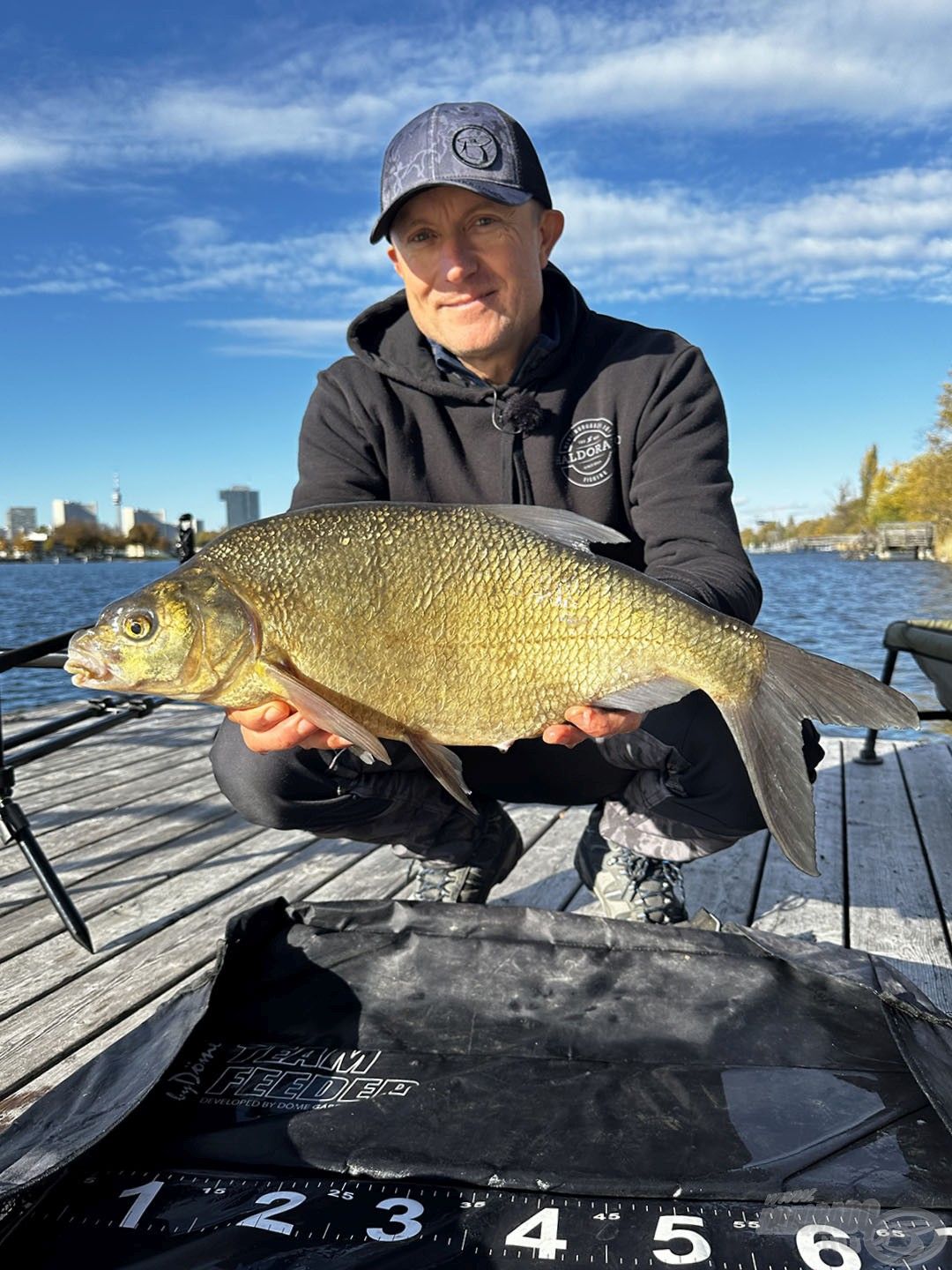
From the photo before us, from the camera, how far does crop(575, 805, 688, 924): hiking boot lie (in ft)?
8.67

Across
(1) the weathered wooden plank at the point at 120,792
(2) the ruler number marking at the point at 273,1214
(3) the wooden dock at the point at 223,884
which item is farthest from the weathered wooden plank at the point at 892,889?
(1) the weathered wooden plank at the point at 120,792

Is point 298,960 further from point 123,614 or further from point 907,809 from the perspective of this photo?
point 907,809

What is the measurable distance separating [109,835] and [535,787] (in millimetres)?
1945

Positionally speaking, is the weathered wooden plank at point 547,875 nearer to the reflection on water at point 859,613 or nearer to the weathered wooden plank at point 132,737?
the weathered wooden plank at point 132,737

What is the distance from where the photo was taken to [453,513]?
2.09 meters

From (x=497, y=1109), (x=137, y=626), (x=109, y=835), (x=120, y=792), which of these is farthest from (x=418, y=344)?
(x=120, y=792)

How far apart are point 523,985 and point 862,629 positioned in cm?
2396

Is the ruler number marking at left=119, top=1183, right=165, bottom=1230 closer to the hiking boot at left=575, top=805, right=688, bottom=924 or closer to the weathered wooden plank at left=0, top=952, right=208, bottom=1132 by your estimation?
the weathered wooden plank at left=0, top=952, right=208, bottom=1132

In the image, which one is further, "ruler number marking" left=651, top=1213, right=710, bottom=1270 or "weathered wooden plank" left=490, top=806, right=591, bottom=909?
"weathered wooden plank" left=490, top=806, right=591, bottom=909

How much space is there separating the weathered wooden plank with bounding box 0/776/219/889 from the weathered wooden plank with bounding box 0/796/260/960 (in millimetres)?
76

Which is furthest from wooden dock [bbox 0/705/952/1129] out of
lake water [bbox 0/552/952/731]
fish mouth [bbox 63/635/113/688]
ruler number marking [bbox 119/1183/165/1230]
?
lake water [bbox 0/552/952/731]

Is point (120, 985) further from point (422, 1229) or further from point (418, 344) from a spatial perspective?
point (418, 344)

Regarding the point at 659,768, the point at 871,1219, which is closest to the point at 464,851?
the point at 659,768

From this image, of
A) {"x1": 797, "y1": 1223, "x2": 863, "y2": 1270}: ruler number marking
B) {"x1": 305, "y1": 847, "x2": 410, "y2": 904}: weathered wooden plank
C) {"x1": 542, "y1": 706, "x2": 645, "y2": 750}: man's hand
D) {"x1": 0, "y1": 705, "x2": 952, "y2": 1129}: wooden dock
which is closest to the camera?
{"x1": 797, "y1": 1223, "x2": 863, "y2": 1270}: ruler number marking
